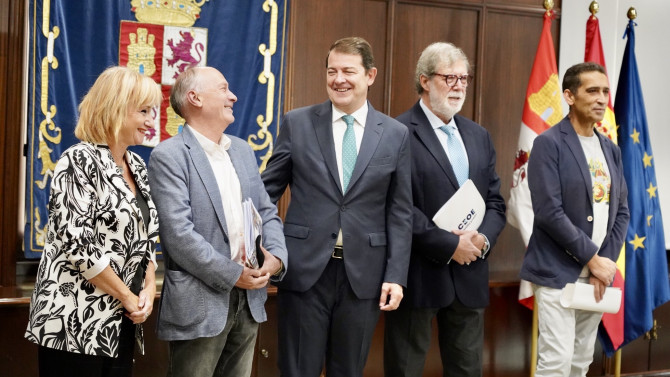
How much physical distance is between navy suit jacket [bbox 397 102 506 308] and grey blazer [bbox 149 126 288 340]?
0.83 metres

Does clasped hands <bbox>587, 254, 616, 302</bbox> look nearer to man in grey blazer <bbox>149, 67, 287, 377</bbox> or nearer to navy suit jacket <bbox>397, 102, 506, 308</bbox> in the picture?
navy suit jacket <bbox>397, 102, 506, 308</bbox>

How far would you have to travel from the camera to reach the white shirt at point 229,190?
263cm

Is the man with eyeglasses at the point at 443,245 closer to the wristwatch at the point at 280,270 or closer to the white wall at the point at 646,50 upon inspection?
the wristwatch at the point at 280,270

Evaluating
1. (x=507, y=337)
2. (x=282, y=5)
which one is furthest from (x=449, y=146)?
(x=507, y=337)

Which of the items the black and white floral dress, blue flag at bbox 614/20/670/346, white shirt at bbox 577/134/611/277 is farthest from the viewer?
blue flag at bbox 614/20/670/346

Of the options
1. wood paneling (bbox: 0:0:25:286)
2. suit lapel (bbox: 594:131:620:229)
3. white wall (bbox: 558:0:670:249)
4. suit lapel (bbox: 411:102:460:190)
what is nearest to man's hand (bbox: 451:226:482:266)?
suit lapel (bbox: 411:102:460:190)

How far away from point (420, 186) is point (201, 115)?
1000mm

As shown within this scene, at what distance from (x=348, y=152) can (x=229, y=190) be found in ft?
1.72

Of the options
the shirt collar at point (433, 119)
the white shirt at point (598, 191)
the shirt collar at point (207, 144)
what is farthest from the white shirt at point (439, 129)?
the shirt collar at point (207, 144)

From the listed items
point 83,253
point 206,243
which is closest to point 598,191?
point 206,243

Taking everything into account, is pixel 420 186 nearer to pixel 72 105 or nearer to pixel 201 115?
pixel 201 115

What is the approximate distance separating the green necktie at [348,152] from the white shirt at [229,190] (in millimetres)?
428

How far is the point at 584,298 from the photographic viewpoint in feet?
11.3

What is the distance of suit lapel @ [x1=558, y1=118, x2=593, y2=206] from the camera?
11.3ft
